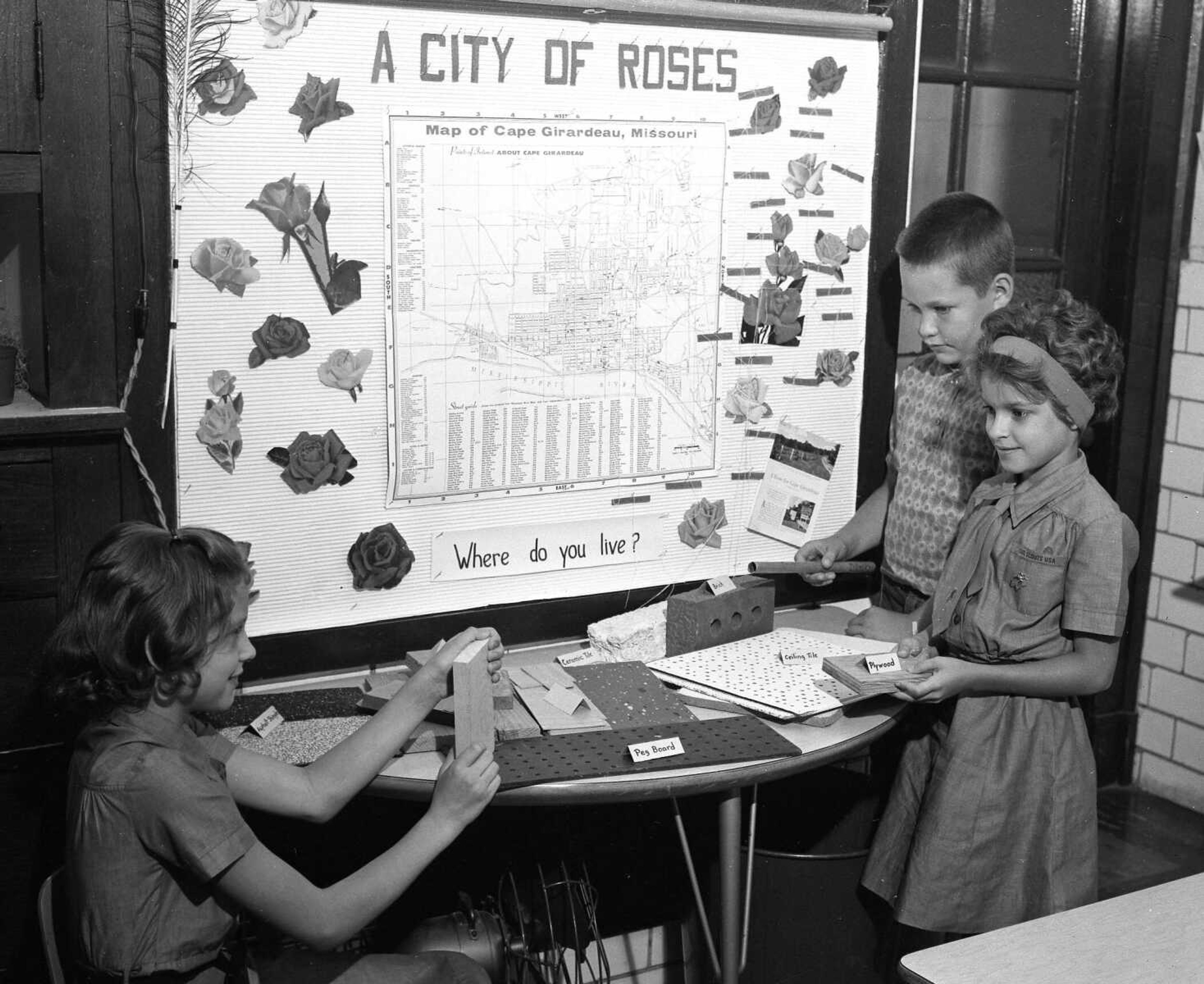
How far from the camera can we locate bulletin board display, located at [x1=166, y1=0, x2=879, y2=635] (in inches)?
92.1

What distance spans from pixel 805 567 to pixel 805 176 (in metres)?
0.80

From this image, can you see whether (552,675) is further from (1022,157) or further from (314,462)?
(1022,157)

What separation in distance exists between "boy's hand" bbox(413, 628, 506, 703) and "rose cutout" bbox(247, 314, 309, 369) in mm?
587

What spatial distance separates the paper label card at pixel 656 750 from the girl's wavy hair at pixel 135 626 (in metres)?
0.69

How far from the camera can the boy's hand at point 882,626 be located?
2705 mm

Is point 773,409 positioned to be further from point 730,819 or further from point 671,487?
point 730,819

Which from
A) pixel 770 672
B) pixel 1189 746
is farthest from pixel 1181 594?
pixel 770 672

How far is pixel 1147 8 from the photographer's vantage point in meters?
3.39

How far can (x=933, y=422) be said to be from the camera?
9.22ft

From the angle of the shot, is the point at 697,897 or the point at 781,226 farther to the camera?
the point at 781,226

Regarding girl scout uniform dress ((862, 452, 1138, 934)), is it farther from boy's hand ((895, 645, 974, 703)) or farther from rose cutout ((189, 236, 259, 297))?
rose cutout ((189, 236, 259, 297))

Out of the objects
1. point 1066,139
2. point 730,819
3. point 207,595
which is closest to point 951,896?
point 730,819

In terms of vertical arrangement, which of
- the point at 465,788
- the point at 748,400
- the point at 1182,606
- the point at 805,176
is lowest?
the point at 1182,606

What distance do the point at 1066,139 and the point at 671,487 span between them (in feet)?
Result: 4.79
